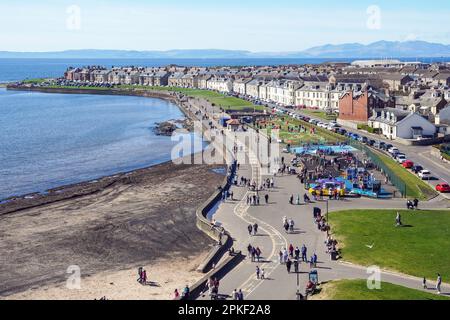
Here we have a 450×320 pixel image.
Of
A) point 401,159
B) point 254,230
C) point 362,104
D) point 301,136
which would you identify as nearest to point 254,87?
point 362,104

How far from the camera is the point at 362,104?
276ft

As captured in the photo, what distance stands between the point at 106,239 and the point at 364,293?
752 inches

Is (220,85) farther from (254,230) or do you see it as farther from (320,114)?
(254,230)

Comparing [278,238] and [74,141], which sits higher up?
[74,141]

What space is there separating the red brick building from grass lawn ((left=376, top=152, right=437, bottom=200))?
93.6ft

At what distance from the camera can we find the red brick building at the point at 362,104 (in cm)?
8331

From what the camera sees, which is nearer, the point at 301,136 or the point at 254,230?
the point at 254,230

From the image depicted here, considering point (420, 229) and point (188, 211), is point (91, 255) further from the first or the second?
point (420, 229)

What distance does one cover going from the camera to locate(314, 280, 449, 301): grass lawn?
23188 mm

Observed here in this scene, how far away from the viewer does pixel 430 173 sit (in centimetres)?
5141

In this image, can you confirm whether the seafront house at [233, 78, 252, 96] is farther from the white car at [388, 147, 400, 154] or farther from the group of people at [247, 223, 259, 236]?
the group of people at [247, 223, 259, 236]

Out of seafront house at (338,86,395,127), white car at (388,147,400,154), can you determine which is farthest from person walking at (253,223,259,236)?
seafront house at (338,86,395,127)

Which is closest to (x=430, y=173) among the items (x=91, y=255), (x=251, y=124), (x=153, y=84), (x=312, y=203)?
(x=312, y=203)

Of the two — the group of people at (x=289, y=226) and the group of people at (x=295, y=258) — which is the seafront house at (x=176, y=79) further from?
the group of people at (x=295, y=258)
